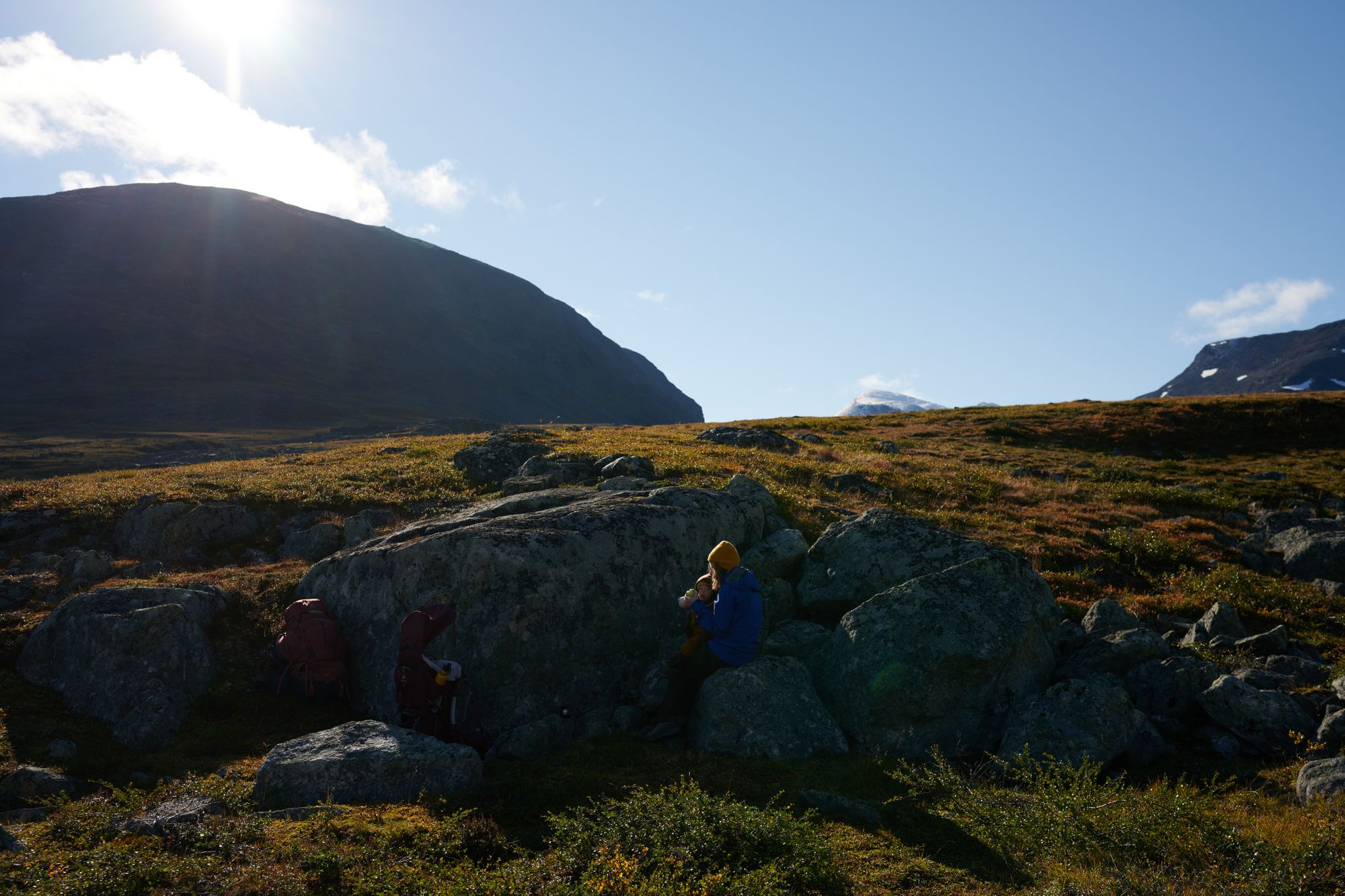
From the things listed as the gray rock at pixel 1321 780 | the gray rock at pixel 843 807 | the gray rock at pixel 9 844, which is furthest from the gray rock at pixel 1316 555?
the gray rock at pixel 9 844

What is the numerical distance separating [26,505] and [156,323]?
17291 cm

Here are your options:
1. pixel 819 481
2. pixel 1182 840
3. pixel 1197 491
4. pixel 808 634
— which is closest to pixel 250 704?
pixel 808 634

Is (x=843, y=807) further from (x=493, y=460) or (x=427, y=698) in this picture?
(x=493, y=460)

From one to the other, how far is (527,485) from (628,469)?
300 centimetres

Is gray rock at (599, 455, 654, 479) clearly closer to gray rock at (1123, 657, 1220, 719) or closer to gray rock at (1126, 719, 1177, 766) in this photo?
gray rock at (1123, 657, 1220, 719)

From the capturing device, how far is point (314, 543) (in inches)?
758

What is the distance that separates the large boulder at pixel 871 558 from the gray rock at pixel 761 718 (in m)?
3.06

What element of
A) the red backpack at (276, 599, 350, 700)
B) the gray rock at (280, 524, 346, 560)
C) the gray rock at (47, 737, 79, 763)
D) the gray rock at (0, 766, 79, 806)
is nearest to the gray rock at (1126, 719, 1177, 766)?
the red backpack at (276, 599, 350, 700)

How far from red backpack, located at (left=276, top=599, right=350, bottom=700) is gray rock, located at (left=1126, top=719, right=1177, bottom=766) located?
12.3m

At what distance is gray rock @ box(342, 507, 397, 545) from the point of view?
19.2 metres

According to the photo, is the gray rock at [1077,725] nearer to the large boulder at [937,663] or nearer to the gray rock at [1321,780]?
the large boulder at [937,663]

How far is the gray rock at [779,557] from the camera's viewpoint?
15.6 metres

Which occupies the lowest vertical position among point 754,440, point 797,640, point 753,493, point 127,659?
point 797,640

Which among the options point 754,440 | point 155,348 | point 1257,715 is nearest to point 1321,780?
point 1257,715
